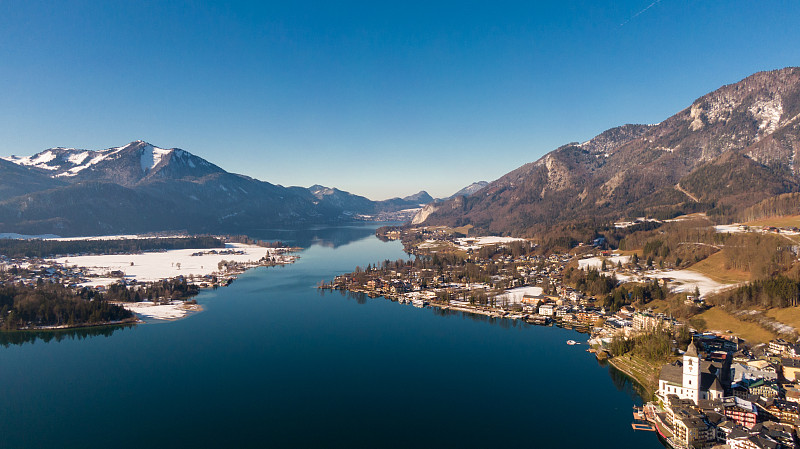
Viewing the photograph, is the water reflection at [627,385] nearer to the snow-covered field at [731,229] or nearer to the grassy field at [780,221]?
the snow-covered field at [731,229]

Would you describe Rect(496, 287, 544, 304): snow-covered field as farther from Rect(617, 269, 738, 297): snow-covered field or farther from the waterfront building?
the waterfront building

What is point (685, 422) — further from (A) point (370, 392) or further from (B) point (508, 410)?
(A) point (370, 392)

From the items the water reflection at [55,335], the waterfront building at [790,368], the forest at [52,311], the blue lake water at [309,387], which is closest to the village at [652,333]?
the waterfront building at [790,368]

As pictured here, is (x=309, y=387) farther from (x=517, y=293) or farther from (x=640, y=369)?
(x=517, y=293)

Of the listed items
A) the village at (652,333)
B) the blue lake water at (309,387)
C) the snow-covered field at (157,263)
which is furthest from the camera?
the snow-covered field at (157,263)

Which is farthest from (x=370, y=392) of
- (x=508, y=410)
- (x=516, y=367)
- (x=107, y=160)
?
(x=107, y=160)
